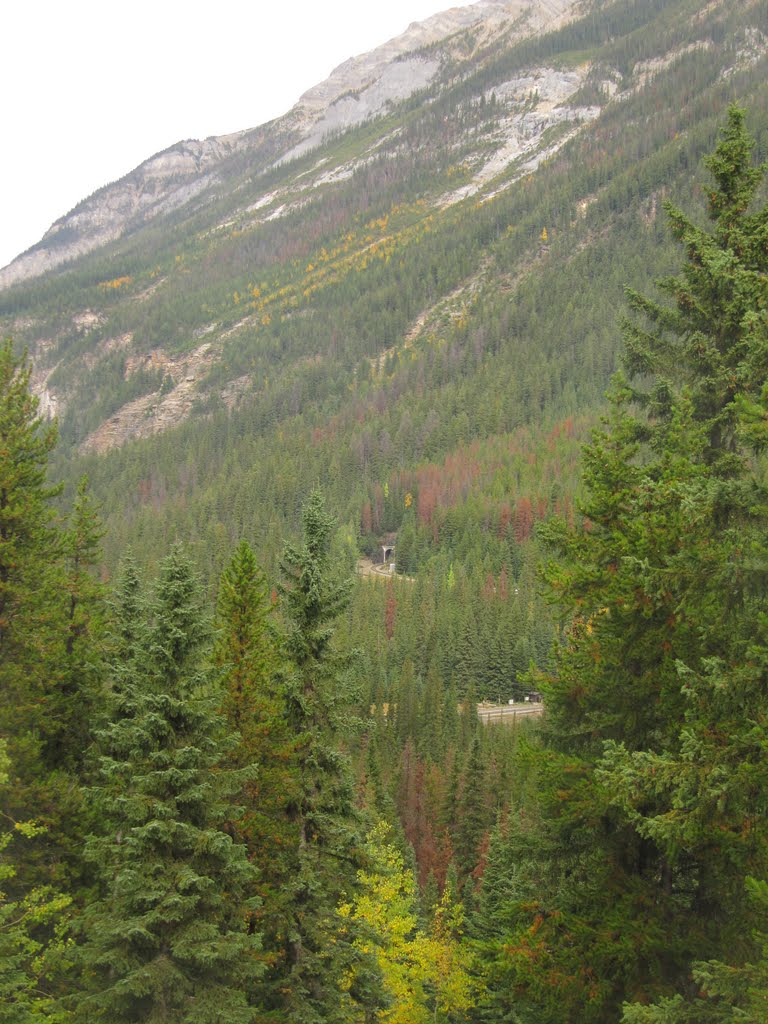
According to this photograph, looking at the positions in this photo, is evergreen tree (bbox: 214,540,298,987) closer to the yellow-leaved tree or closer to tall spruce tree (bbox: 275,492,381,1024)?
tall spruce tree (bbox: 275,492,381,1024)

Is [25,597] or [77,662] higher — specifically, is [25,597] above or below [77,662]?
above

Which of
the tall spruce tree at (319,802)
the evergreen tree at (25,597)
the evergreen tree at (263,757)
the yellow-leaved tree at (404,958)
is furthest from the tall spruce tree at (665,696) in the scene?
the evergreen tree at (25,597)

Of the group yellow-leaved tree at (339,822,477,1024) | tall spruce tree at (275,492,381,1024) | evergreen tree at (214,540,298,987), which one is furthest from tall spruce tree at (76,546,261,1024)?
yellow-leaved tree at (339,822,477,1024)

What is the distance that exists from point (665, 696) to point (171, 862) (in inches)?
332

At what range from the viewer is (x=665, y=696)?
923 cm

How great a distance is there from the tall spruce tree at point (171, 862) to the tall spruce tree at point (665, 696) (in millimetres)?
4896

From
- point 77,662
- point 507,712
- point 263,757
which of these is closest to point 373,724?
point 263,757

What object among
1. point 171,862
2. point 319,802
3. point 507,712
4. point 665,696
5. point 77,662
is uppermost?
point 77,662

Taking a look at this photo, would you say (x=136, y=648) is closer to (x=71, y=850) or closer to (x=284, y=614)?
(x=284, y=614)

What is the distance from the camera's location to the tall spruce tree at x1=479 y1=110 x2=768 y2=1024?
7.69 metres

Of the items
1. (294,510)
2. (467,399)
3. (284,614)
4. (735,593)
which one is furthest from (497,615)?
(467,399)

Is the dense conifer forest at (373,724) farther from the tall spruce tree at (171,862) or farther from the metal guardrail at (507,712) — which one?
the metal guardrail at (507,712)

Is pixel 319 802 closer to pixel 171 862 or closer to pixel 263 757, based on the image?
pixel 263 757

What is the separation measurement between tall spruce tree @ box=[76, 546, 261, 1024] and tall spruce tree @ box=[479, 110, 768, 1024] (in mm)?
4896
